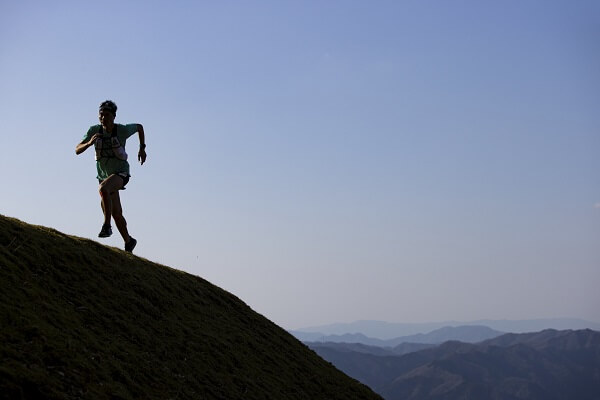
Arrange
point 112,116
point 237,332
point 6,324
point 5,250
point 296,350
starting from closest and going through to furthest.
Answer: point 6,324 < point 5,250 < point 112,116 < point 237,332 < point 296,350

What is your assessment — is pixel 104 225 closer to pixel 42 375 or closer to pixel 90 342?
pixel 90 342

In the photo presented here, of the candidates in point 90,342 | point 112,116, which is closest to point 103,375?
point 90,342

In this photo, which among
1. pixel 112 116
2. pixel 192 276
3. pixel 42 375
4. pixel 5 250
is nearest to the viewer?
pixel 42 375

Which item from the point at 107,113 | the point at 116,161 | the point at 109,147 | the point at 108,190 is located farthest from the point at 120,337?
the point at 107,113

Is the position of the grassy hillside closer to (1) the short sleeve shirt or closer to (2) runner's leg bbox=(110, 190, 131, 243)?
(2) runner's leg bbox=(110, 190, 131, 243)

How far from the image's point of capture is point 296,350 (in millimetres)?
24266

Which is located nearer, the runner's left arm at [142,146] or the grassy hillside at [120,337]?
the grassy hillside at [120,337]

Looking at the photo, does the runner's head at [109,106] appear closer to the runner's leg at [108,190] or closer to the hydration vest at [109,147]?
the hydration vest at [109,147]

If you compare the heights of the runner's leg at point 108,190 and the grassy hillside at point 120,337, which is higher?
the runner's leg at point 108,190

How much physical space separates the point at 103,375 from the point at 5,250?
4.76m

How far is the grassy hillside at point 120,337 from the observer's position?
428 inches

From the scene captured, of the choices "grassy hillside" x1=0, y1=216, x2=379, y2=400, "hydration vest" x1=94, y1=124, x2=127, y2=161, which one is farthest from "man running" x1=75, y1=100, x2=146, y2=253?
"grassy hillside" x1=0, y1=216, x2=379, y2=400

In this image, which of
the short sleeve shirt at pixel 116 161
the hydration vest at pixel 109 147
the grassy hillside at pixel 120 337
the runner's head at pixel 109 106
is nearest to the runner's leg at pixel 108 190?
the short sleeve shirt at pixel 116 161

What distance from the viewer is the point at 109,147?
16922 millimetres
